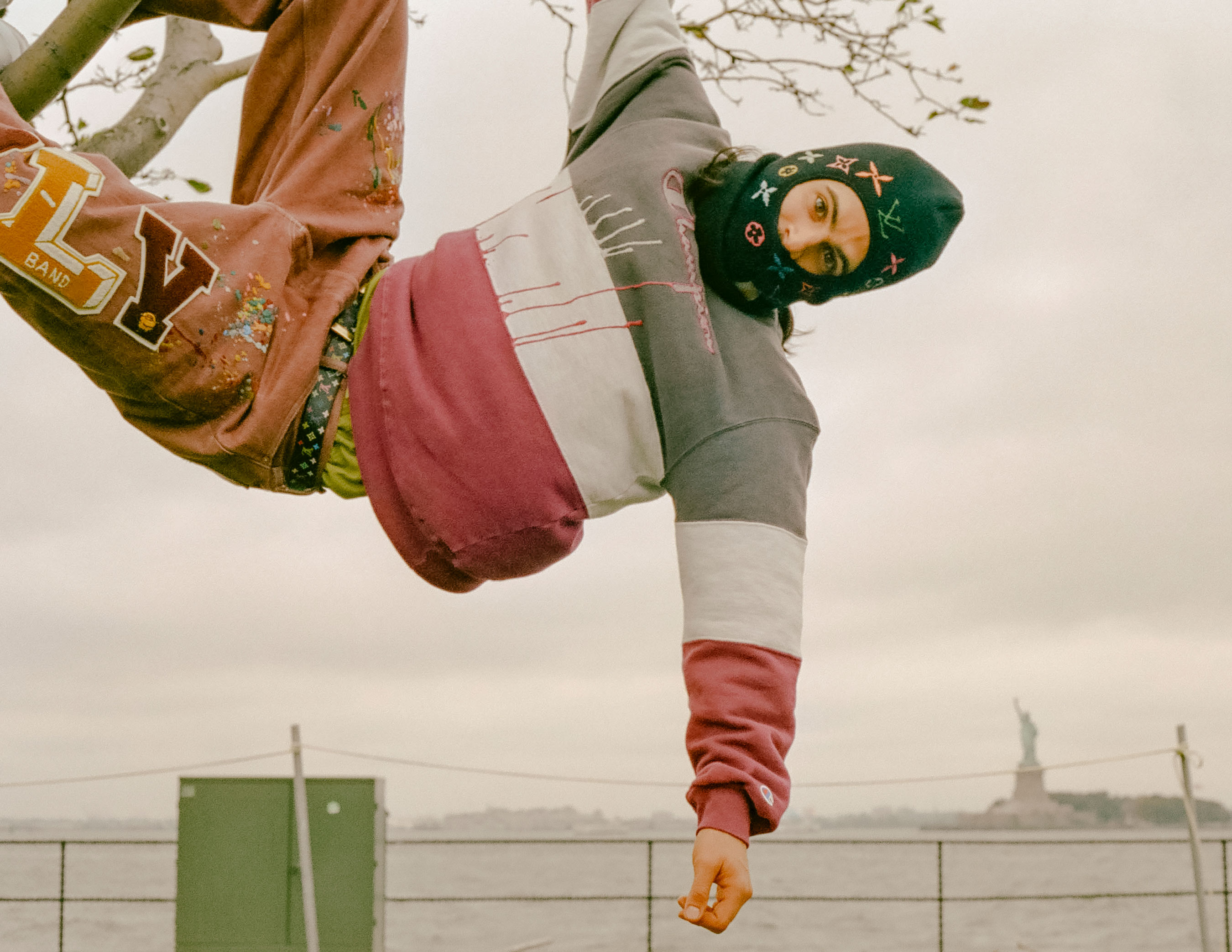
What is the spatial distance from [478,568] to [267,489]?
27 cm

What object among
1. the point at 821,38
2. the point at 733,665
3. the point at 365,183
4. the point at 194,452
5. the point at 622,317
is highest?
the point at 821,38

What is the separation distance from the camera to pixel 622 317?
140 cm

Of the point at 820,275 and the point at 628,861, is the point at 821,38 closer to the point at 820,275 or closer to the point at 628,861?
the point at 820,275

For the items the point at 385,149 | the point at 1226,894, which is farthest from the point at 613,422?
the point at 1226,894

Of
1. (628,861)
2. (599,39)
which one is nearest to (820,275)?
(599,39)

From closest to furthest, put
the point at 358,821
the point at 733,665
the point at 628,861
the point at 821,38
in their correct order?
the point at 733,665 < the point at 821,38 < the point at 358,821 < the point at 628,861

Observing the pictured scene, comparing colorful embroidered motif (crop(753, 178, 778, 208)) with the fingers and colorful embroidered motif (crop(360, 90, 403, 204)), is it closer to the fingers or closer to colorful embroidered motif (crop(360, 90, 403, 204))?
colorful embroidered motif (crop(360, 90, 403, 204))

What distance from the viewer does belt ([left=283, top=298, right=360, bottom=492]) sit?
1364 mm

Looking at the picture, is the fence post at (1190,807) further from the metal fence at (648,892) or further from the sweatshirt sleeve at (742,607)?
the sweatshirt sleeve at (742,607)

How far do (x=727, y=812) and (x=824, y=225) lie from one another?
68cm

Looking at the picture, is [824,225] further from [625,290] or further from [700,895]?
[700,895]

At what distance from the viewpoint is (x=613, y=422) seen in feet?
4.53

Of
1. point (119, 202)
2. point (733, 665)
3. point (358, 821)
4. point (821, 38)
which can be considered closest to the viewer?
point (119, 202)

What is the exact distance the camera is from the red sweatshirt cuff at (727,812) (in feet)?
4.20
